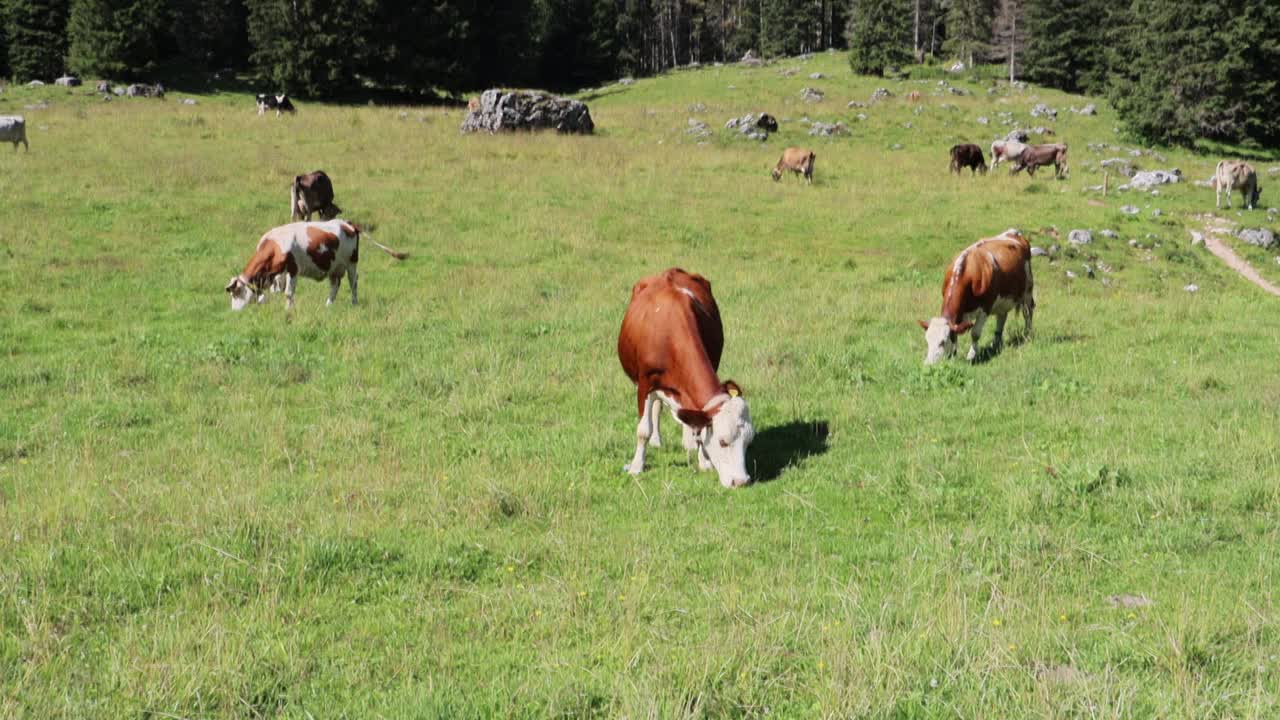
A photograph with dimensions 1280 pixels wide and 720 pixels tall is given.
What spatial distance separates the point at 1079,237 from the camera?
23.2 m

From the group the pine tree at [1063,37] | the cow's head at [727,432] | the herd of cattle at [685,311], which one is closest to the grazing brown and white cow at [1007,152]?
the herd of cattle at [685,311]

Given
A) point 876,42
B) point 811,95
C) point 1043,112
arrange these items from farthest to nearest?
point 876,42, point 811,95, point 1043,112

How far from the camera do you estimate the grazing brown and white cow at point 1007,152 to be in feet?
124

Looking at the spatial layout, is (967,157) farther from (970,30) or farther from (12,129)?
(970,30)

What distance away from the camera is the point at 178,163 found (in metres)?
26.9

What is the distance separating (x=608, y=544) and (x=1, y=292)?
14552mm

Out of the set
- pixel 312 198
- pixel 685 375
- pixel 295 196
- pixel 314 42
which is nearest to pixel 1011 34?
pixel 314 42

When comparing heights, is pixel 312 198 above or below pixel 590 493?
above

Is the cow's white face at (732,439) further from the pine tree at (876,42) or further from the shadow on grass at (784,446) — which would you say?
the pine tree at (876,42)

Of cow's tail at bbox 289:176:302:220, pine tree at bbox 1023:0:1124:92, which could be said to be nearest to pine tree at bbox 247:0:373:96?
cow's tail at bbox 289:176:302:220

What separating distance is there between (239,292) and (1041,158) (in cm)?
3226

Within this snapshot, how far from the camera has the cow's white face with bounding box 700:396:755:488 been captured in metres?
8.17

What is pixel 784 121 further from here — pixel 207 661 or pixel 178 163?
pixel 207 661

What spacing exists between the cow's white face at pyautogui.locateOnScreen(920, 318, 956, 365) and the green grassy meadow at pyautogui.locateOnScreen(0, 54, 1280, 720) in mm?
370
